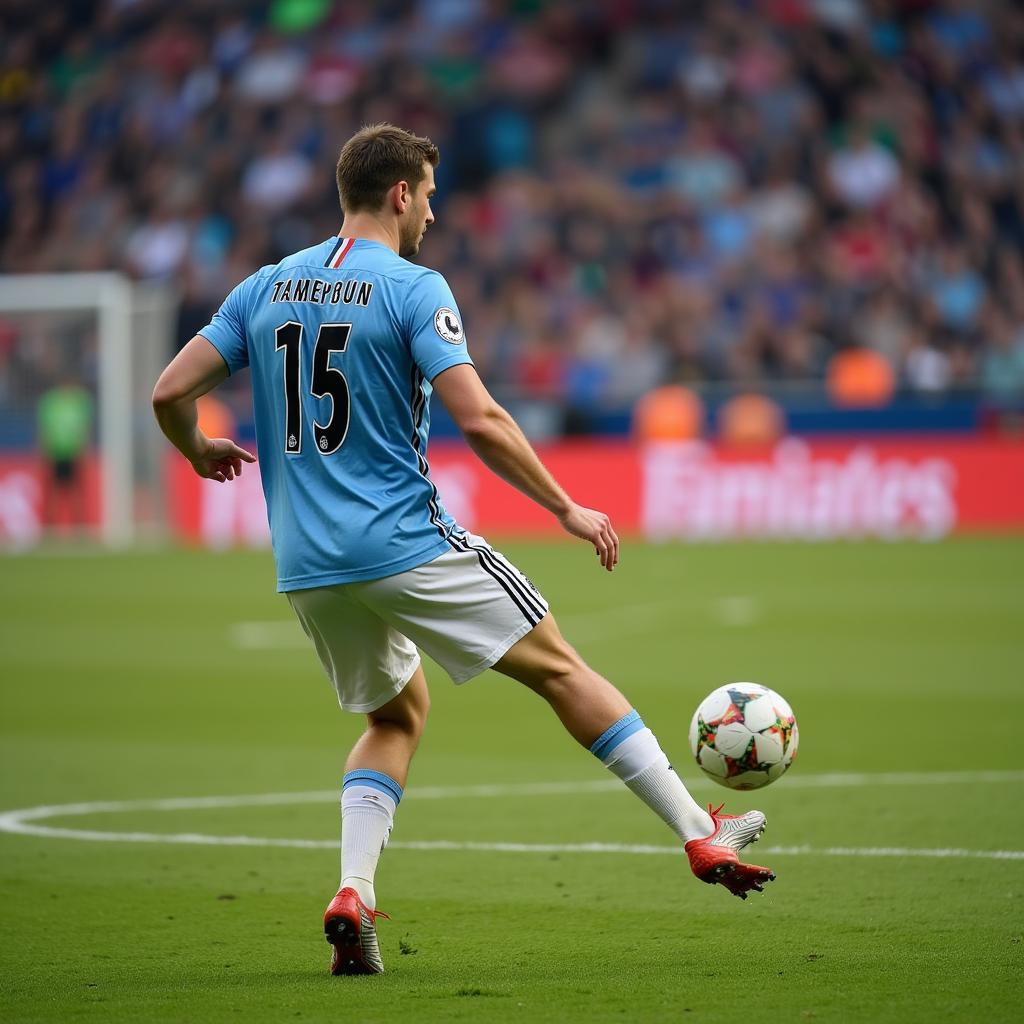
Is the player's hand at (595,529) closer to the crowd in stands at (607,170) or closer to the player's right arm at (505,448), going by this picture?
the player's right arm at (505,448)

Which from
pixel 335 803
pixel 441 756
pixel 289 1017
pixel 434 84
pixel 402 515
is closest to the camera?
pixel 289 1017

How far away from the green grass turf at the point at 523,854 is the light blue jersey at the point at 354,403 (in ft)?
3.82

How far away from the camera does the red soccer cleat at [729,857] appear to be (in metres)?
4.80

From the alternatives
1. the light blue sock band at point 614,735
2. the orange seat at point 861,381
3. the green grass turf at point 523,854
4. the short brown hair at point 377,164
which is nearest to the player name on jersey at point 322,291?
the short brown hair at point 377,164

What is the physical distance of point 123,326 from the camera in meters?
25.7

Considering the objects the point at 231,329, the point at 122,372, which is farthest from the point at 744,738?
the point at 122,372

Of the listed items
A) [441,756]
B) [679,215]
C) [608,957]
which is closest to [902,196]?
[679,215]

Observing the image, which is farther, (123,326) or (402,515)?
(123,326)

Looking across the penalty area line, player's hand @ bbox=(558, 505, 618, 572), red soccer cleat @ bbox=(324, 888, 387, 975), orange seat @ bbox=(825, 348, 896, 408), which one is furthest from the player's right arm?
orange seat @ bbox=(825, 348, 896, 408)

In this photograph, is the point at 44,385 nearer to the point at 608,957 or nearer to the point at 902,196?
the point at 902,196

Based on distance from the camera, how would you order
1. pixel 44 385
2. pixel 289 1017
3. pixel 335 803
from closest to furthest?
pixel 289 1017, pixel 335 803, pixel 44 385

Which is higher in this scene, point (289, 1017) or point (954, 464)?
point (954, 464)

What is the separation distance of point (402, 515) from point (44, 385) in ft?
72.9

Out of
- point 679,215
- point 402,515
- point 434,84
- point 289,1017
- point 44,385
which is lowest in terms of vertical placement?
point 289,1017
